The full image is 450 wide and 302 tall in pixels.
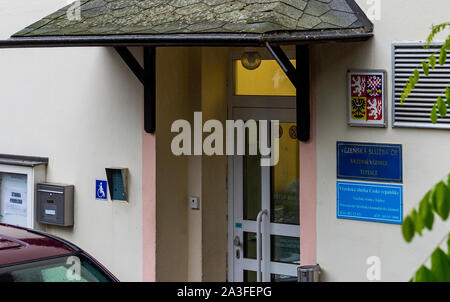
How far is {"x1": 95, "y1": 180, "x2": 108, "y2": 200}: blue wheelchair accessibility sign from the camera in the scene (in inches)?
347

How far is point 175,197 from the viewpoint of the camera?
8672 millimetres

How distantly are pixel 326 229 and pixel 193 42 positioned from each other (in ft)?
7.00

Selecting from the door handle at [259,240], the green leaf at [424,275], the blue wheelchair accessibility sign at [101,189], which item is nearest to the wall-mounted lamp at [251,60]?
the door handle at [259,240]

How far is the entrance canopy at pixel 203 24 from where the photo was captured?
6.61 metres

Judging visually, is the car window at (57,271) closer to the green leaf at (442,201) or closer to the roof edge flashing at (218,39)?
the roof edge flashing at (218,39)

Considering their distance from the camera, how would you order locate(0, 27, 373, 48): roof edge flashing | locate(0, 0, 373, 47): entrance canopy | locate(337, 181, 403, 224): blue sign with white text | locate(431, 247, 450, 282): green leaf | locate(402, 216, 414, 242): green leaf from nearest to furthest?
locate(431, 247, 450, 282): green leaf
locate(402, 216, 414, 242): green leaf
locate(0, 27, 373, 48): roof edge flashing
locate(0, 0, 373, 47): entrance canopy
locate(337, 181, 403, 224): blue sign with white text

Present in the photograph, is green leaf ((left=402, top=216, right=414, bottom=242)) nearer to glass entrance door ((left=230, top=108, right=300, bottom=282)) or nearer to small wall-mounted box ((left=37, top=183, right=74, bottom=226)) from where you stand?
glass entrance door ((left=230, top=108, right=300, bottom=282))

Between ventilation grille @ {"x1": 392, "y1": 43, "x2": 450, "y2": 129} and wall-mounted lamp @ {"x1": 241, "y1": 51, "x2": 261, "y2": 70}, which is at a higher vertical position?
wall-mounted lamp @ {"x1": 241, "y1": 51, "x2": 261, "y2": 70}

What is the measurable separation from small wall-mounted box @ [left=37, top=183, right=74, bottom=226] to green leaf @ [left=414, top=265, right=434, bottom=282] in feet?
22.2

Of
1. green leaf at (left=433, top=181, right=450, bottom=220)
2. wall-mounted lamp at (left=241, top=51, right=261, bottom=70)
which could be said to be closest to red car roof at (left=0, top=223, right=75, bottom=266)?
green leaf at (left=433, top=181, right=450, bottom=220)

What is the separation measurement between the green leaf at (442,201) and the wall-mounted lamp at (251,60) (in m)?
5.84

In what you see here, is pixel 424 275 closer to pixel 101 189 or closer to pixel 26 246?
pixel 26 246
